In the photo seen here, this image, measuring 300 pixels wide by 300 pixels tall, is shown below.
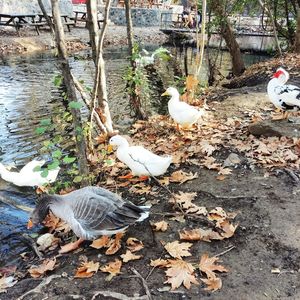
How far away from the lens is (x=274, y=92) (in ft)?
21.1

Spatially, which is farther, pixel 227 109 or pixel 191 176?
pixel 227 109

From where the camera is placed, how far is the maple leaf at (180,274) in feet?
10.2

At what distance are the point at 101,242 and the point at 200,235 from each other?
1008 mm

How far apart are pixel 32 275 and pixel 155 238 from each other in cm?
123

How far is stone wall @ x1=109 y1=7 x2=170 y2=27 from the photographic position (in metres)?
36.6

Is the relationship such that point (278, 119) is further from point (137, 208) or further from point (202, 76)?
point (202, 76)

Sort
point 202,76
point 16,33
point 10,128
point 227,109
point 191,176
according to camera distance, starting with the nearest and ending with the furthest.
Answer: point 191,176 < point 227,109 < point 10,128 < point 202,76 < point 16,33

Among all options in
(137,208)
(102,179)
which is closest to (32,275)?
(137,208)

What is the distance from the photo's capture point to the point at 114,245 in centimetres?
375

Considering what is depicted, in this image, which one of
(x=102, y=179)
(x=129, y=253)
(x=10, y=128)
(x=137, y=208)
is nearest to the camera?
(x=129, y=253)

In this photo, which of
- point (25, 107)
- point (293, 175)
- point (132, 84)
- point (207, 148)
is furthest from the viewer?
point (25, 107)

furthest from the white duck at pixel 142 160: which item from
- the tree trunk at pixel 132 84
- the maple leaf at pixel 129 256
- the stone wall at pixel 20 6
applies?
the stone wall at pixel 20 6

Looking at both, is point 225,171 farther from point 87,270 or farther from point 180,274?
point 87,270

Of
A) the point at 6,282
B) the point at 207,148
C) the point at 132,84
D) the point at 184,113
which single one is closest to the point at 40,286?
the point at 6,282
